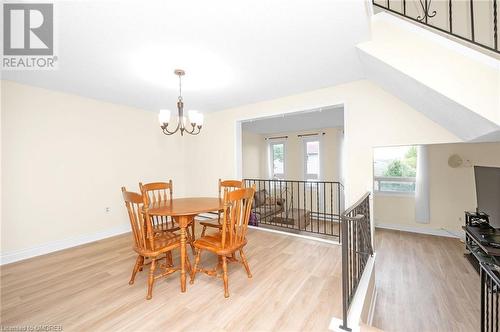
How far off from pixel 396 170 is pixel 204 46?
511 cm

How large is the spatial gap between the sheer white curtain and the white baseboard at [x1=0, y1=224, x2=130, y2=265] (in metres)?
6.03

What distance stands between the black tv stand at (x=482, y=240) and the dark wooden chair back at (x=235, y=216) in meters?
2.09

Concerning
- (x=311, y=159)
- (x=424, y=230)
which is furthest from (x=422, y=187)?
(x=311, y=159)

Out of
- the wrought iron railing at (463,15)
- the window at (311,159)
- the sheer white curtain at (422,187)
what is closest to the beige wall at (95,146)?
the wrought iron railing at (463,15)

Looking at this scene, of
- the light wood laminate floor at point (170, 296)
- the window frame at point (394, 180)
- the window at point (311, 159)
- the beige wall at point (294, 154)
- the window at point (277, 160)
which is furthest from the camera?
the window at point (277, 160)

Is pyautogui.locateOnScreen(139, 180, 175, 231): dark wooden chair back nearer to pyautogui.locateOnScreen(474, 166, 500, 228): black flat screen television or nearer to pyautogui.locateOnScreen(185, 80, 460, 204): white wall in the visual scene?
pyautogui.locateOnScreen(185, 80, 460, 204): white wall

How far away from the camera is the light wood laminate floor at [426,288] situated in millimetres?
2068

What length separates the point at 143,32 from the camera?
1.68 meters

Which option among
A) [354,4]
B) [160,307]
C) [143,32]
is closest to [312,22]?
[354,4]

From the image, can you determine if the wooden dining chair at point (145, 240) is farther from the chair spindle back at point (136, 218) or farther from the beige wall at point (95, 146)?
the beige wall at point (95, 146)

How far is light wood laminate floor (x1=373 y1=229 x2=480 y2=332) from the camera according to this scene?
2.07m

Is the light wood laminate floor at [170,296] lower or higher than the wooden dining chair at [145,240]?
lower

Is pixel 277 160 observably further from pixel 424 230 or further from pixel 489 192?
pixel 489 192

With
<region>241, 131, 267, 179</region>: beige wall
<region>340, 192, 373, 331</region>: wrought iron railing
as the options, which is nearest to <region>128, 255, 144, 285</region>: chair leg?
<region>340, 192, 373, 331</region>: wrought iron railing
